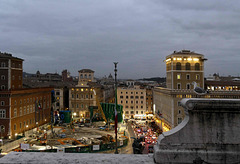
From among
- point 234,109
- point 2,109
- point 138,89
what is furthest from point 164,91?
point 234,109

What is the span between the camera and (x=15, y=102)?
3978 cm

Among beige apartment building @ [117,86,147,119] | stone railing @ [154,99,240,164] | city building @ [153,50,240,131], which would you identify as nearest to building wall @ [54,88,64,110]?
beige apartment building @ [117,86,147,119]

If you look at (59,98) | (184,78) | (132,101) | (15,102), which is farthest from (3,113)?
(132,101)

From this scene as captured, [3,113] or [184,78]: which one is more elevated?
[184,78]

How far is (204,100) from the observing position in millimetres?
4934

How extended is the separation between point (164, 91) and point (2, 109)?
31.4 meters

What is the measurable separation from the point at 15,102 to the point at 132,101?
122 feet

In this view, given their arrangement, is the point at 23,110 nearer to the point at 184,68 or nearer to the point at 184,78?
the point at 184,78

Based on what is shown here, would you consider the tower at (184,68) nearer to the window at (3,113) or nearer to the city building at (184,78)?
the city building at (184,78)

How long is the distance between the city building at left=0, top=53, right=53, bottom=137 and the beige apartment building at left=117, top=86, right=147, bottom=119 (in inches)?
1047

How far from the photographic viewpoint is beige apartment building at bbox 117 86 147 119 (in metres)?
69.4

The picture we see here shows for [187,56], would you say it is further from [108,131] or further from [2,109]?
[2,109]

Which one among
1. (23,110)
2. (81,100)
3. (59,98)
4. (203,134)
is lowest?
(23,110)

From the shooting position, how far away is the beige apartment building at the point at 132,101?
69.4 m
